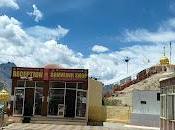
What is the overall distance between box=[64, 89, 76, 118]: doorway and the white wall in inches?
227

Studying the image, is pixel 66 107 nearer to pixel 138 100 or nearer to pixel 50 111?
pixel 50 111

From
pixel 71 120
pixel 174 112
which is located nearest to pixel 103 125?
pixel 71 120

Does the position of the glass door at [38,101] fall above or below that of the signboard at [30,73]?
below

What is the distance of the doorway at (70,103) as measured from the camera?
147 ft

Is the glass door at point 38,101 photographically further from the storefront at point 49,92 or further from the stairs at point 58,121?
the stairs at point 58,121

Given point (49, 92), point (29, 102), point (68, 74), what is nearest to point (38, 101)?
point (29, 102)

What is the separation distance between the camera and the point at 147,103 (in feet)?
147

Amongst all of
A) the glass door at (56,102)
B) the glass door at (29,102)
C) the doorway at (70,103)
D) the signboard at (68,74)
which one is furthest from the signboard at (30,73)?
the doorway at (70,103)

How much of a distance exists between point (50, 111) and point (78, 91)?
3224mm

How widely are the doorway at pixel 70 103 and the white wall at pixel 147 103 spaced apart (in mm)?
5765

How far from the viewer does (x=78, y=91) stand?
45.2m

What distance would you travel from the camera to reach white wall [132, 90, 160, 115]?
44.2 meters

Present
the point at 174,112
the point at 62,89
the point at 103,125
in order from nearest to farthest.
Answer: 1. the point at 174,112
2. the point at 103,125
3. the point at 62,89

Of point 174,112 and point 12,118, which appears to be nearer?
point 174,112
